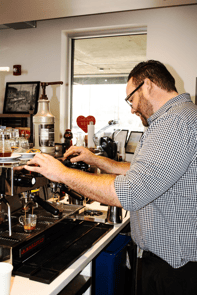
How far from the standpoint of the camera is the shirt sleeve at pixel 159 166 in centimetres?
100

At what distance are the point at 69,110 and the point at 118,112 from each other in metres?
0.58

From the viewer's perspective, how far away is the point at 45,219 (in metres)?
1.46

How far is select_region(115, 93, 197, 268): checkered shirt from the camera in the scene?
1.01 m

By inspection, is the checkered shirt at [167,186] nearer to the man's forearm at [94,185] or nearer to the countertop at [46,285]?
the man's forearm at [94,185]

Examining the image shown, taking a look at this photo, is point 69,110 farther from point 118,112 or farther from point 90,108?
point 118,112

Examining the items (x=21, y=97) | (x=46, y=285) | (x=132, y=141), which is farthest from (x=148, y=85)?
(x=21, y=97)

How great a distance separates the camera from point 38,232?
1283 millimetres

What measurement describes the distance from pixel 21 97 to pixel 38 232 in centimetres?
237

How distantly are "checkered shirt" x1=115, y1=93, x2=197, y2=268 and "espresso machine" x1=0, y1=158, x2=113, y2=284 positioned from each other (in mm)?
333

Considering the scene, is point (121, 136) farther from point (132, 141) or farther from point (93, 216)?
point (93, 216)

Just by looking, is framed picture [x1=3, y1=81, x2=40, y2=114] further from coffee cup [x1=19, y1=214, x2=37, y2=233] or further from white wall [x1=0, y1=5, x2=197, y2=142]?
coffee cup [x1=19, y1=214, x2=37, y2=233]

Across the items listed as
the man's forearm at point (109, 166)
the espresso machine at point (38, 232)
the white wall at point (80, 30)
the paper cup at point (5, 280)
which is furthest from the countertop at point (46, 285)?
the white wall at point (80, 30)

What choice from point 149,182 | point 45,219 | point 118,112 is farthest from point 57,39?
point 149,182

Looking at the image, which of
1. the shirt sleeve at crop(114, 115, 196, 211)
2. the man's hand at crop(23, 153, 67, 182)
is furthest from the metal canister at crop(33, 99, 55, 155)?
the shirt sleeve at crop(114, 115, 196, 211)
